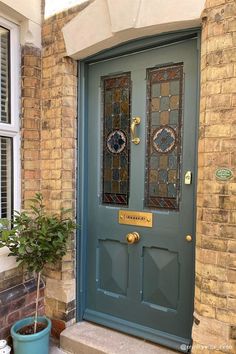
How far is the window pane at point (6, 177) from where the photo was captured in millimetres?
2268

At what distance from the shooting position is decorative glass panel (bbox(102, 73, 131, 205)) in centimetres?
221

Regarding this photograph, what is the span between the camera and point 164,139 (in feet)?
6.73

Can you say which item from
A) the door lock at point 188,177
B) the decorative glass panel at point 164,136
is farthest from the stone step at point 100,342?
the door lock at point 188,177

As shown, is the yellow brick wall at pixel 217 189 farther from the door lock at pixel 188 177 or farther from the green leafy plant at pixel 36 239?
the green leafy plant at pixel 36 239

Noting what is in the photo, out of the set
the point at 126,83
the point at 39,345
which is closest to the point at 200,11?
the point at 126,83

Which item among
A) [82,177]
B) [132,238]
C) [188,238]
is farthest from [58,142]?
[188,238]

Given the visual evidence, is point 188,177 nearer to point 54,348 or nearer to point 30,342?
point 30,342

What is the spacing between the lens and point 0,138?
223 centimetres

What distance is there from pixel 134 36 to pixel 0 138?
1.30 m

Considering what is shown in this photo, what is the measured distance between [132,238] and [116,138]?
813 millimetres

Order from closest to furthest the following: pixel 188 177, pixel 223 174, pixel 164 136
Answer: pixel 223 174, pixel 188 177, pixel 164 136

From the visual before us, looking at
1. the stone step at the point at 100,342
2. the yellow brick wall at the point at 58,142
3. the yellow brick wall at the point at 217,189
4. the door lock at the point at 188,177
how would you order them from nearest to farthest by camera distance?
the yellow brick wall at the point at 217,189 < the door lock at the point at 188,177 < the stone step at the point at 100,342 < the yellow brick wall at the point at 58,142

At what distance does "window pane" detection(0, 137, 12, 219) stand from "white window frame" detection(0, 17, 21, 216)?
3 cm

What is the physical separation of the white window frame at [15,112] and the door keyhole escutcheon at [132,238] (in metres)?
0.97
